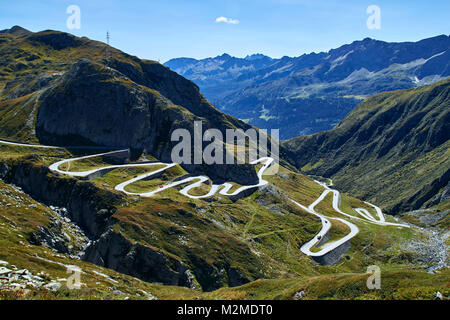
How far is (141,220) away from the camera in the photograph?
104 meters

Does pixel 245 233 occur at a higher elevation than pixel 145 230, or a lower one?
lower

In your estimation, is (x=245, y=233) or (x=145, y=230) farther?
(x=245, y=233)

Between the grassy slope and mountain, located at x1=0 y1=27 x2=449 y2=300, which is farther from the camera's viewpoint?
the grassy slope

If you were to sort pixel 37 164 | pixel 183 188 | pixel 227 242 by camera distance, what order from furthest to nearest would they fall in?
pixel 183 188, pixel 37 164, pixel 227 242

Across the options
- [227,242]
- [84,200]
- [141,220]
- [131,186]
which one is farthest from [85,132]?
[227,242]

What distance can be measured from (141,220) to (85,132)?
10121cm

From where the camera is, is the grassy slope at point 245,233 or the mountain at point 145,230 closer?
the mountain at point 145,230

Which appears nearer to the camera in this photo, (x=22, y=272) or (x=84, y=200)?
(x=22, y=272)

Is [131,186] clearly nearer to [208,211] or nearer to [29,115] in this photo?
[208,211]

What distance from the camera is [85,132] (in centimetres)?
18525

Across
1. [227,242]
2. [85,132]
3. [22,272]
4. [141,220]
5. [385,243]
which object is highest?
[85,132]
